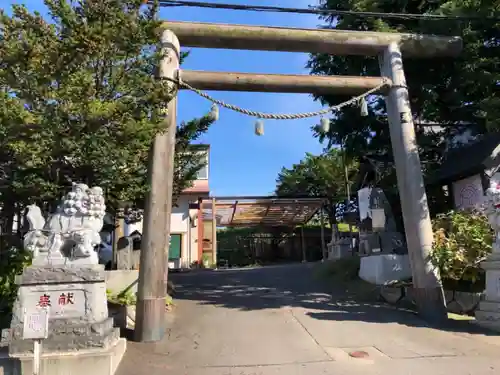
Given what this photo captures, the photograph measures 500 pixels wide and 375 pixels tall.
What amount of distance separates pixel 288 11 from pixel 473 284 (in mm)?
6957

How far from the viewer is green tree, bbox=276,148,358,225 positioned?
24.1 m

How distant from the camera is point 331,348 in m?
6.27

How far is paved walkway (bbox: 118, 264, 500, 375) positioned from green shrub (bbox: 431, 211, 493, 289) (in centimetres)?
126

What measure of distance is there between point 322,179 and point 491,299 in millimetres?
18135

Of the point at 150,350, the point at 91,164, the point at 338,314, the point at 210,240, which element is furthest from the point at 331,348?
the point at 210,240

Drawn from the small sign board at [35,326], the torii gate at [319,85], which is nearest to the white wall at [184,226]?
the torii gate at [319,85]

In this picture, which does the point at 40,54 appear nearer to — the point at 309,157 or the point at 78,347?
the point at 78,347

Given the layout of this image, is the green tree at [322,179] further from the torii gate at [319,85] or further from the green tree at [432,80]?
the torii gate at [319,85]

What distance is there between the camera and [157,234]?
717 cm

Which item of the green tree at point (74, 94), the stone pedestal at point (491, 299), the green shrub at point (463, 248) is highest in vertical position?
the green tree at point (74, 94)

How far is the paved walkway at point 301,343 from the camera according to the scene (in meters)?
5.43

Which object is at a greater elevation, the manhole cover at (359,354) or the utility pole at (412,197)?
the utility pole at (412,197)

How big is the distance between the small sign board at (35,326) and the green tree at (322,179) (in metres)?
19.5

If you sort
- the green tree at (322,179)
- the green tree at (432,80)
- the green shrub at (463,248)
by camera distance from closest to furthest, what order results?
the green shrub at (463,248)
the green tree at (432,80)
the green tree at (322,179)
